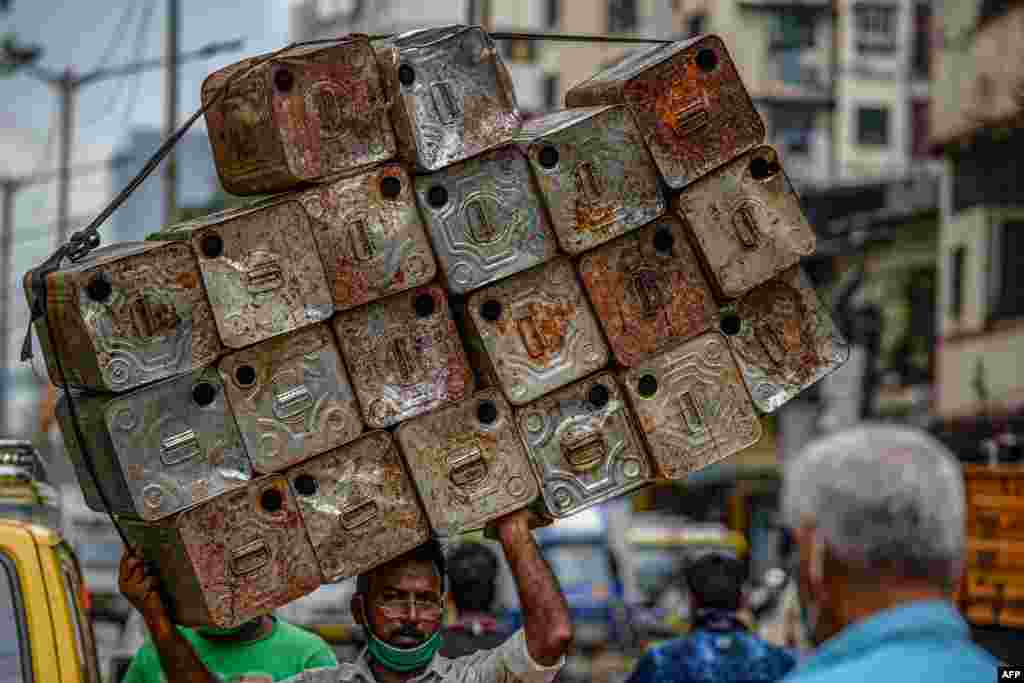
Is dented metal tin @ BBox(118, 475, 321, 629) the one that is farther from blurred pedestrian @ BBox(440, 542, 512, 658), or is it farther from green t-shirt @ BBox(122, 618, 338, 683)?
blurred pedestrian @ BBox(440, 542, 512, 658)

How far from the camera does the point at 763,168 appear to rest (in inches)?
207

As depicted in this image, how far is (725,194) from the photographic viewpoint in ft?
17.1

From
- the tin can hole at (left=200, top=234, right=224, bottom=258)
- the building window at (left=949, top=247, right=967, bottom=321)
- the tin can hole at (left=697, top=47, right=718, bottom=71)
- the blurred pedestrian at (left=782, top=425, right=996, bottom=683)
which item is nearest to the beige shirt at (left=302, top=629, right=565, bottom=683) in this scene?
the tin can hole at (left=200, top=234, right=224, bottom=258)

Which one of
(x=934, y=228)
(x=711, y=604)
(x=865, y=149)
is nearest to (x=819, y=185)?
(x=865, y=149)

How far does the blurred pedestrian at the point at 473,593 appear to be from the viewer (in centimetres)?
832

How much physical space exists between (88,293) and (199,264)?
28 cm

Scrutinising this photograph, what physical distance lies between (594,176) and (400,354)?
2.20 ft

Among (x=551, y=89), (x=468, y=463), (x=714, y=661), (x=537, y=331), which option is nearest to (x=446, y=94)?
(x=537, y=331)

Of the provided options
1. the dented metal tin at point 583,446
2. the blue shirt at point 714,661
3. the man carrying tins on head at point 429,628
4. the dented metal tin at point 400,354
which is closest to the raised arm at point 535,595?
the man carrying tins on head at point 429,628

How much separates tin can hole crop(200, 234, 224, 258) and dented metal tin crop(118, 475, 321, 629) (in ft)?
Answer: 1.81

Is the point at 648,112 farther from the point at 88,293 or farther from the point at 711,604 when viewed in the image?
the point at 711,604

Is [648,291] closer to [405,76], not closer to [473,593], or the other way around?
[405,76]

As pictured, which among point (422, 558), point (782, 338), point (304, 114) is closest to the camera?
point (304, 114)

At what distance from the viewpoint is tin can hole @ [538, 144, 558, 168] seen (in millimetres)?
5066
